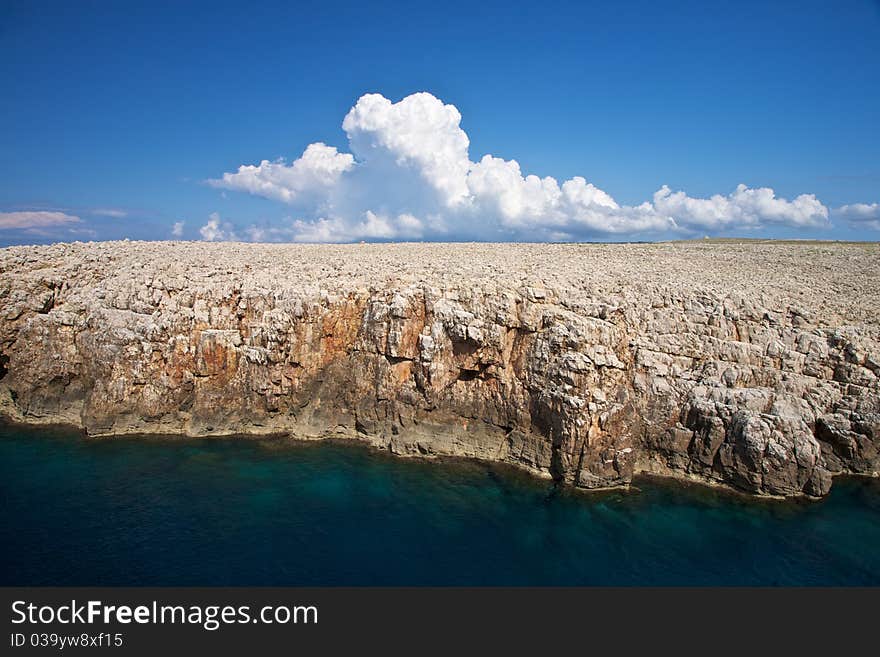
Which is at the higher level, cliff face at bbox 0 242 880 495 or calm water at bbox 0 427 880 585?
cliff face at bbox 0 242 880 495

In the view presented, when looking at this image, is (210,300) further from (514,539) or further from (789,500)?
(789,500)

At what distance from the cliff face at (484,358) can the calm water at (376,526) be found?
2.54m

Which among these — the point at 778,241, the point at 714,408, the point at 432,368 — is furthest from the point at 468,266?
the point at 778,241

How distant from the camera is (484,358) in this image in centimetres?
3431

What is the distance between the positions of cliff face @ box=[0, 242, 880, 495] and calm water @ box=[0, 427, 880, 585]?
8.34 feet

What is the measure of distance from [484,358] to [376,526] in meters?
12.9

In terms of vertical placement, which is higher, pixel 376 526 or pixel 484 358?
pixel 484 358

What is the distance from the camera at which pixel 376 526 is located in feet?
87.1

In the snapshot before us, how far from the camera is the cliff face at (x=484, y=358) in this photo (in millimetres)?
30984

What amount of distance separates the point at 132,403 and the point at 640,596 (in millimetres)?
34371

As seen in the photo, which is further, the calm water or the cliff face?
the cliff face

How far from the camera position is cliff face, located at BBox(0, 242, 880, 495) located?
30984 millimetres

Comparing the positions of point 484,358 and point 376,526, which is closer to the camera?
point 376,526

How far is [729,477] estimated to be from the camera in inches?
1198
